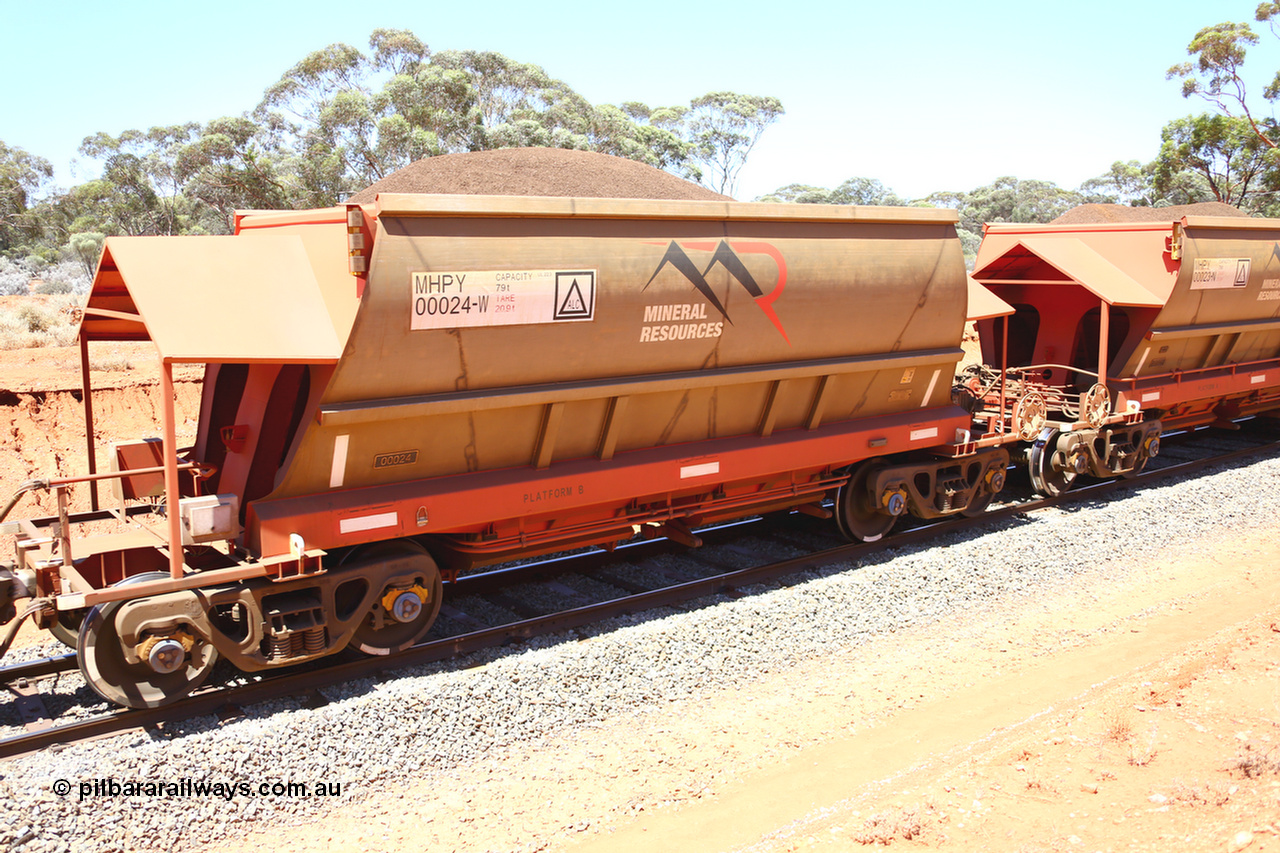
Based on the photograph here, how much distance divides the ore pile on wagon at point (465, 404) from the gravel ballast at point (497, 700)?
0.61 metres

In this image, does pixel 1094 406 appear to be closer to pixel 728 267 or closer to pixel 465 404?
pixel 728 267

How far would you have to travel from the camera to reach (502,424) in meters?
7.23

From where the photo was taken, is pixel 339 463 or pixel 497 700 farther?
pixel 339 463

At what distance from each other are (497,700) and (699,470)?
114 inches

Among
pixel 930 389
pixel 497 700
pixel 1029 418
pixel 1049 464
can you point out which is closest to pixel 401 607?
pixel 497 700

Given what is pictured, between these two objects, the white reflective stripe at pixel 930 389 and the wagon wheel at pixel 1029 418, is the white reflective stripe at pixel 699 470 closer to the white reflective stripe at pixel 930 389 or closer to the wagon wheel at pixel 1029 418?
the white reflective stripe at pixel 930 389

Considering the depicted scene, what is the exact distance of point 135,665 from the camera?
6.01 metres

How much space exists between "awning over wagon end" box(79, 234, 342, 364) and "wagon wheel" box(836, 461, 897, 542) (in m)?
5.87

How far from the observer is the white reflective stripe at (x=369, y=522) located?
21.8ft

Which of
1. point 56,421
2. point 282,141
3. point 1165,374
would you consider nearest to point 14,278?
point 282,141

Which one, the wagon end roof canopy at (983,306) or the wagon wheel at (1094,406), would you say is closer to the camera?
the wagon end roof canopy at (983,306)

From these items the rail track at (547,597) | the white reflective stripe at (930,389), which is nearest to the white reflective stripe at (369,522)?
the rail track at (547,597)

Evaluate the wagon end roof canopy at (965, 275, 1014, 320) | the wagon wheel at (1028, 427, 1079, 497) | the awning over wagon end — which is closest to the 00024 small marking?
the awning over wagon end

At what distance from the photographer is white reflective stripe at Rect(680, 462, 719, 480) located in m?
8.31
